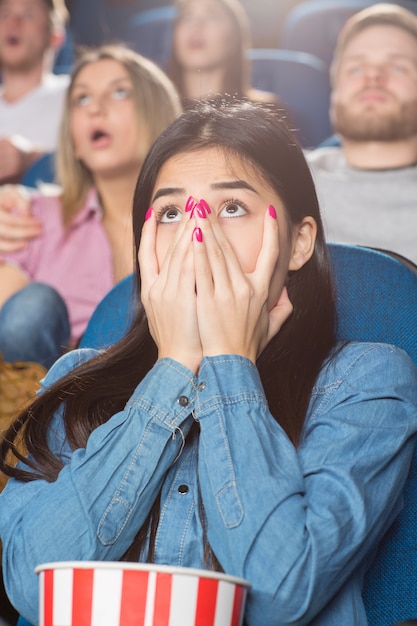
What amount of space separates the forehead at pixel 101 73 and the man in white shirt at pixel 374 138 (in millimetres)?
483

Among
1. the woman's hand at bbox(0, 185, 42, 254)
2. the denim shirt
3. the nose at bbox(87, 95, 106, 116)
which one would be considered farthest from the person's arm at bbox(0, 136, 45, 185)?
the denim shirt

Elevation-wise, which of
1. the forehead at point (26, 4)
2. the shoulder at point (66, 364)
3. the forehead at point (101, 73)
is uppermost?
the forehead at point (26, 4)

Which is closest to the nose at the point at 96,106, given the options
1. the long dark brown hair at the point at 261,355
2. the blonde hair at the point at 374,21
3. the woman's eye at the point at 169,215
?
the blonde hair at the point at 374,21

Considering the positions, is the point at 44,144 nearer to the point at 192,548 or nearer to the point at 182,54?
the point at 182,54

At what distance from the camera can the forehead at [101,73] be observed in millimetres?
1985

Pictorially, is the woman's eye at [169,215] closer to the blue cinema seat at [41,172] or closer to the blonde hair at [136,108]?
the blonde hair at [136,108]

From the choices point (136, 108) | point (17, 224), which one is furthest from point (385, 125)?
point (17, 224)

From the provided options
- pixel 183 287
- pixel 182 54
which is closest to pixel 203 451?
pixel 183 287

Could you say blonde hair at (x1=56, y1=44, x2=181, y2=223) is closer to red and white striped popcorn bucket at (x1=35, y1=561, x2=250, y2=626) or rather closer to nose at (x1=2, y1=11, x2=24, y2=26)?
nose at (x1=2, y1=11, x2=24, y2=26)

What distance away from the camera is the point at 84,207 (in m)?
2.00

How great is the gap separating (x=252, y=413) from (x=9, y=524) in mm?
301

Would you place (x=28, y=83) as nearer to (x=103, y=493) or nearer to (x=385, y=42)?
(x=385, y=42)

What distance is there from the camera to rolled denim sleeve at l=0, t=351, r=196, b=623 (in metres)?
0.94

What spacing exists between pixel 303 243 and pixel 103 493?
458 mm
